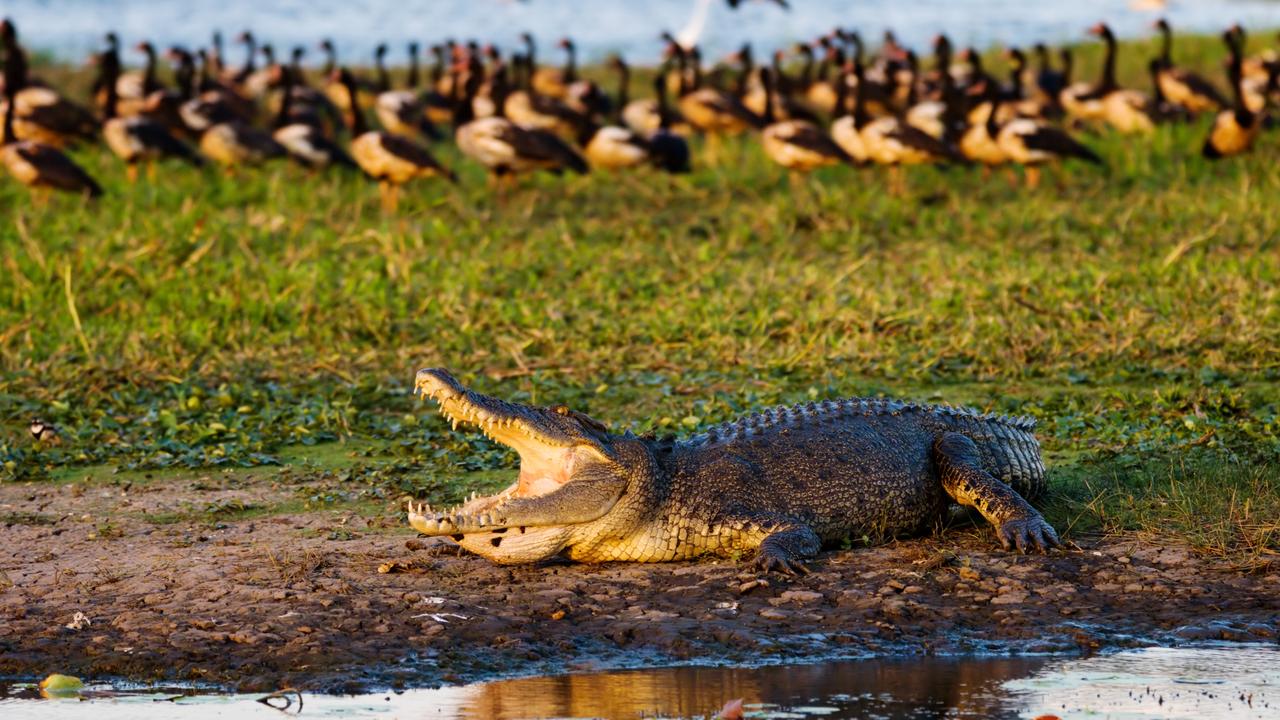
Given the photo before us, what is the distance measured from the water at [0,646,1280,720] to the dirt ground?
0.14 metres

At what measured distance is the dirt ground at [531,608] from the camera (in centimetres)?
518

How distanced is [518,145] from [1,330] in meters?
6.62

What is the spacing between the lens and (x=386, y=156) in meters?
15.1

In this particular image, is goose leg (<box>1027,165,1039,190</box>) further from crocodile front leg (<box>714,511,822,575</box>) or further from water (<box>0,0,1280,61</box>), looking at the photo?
water (<box>0,0,1280,61</box>)

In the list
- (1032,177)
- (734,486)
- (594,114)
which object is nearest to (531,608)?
(734,486)

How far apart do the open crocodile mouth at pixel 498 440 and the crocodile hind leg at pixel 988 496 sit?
4.39 feet

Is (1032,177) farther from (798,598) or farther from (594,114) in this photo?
(798,598)

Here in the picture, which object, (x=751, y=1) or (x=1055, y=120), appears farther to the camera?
(x=751, y=1)

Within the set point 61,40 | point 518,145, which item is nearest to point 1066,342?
point 518,145

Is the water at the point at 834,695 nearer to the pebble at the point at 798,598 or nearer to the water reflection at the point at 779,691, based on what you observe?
the water reflection at the point at 779,691

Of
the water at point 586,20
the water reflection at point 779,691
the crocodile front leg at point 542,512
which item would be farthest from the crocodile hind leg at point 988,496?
the water at point 586,20

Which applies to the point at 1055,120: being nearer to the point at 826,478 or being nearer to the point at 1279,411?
the point at 1279,411

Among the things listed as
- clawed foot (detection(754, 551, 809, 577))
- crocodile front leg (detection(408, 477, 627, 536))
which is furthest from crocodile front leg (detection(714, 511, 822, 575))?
crocodile front leg (detection(408, 477, 627, 536))

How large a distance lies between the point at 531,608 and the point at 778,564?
0.85 m
